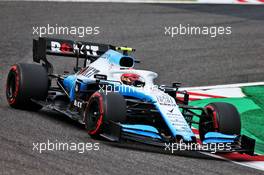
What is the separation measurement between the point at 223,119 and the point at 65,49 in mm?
3485

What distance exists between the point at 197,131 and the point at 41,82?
236 cm

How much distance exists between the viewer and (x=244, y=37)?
20.8 metres

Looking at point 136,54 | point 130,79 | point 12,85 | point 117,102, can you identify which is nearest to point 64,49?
point 12,85

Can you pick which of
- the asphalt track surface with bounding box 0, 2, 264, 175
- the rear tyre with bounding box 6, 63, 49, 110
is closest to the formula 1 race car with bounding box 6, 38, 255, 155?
the rear tyre with bounding box 6, 63, 49, 110

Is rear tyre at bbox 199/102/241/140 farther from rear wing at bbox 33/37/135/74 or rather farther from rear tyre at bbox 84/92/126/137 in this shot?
rear wing at bbox 33/37/135/74

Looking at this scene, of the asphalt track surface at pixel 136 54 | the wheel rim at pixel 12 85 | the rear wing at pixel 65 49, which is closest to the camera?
the asphalt track surface at pixel 136 54

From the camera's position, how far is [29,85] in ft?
41.1

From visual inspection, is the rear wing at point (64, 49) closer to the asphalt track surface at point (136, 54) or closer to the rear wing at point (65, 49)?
the rear wing at point (65, 49)

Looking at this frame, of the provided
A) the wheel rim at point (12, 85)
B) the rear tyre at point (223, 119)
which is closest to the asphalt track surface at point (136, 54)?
the wheel rim at point (12, 85)

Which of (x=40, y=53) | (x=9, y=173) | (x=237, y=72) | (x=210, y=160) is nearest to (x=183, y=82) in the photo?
(x=237, y=72)

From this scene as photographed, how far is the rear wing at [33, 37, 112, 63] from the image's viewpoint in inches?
532

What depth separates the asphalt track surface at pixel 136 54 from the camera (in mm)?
9328

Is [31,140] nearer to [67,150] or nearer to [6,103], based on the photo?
[67,150]

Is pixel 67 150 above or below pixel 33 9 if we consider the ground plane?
below
